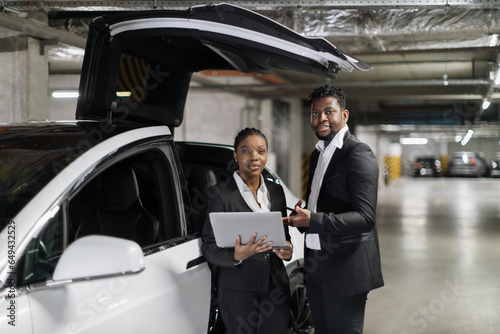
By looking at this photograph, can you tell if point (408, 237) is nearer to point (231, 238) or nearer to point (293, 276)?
point (293, 276)

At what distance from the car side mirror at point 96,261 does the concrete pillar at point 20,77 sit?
4544 millimetres

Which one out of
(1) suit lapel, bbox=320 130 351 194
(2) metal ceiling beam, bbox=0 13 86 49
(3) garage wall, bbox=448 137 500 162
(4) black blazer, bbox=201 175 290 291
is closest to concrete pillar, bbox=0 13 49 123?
(2) metal ceiling beam, bbox=0 13 86 49

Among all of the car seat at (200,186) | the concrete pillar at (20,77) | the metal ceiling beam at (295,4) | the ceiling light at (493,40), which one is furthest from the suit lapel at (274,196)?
the ceiling light at (493,40)

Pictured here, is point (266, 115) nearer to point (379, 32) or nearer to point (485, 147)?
point (379, 32)

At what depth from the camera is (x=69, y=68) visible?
11.3 meters

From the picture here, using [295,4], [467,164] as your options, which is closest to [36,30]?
[295,4]

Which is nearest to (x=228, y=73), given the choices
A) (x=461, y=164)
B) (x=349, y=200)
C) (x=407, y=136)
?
(x=349, y=200)

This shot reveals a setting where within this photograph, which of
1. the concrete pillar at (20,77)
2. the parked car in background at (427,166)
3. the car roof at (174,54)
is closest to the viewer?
the car roof at (174,54)

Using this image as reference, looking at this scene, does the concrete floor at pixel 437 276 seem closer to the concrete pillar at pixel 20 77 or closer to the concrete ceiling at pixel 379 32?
the concrete ceiling at pixel 379 32

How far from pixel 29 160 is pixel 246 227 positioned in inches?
32.2

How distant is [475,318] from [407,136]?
2948 centimetres

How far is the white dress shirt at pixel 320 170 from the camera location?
2355 millimetres

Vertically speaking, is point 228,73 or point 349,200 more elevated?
point 228,73

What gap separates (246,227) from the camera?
81.8 inches
